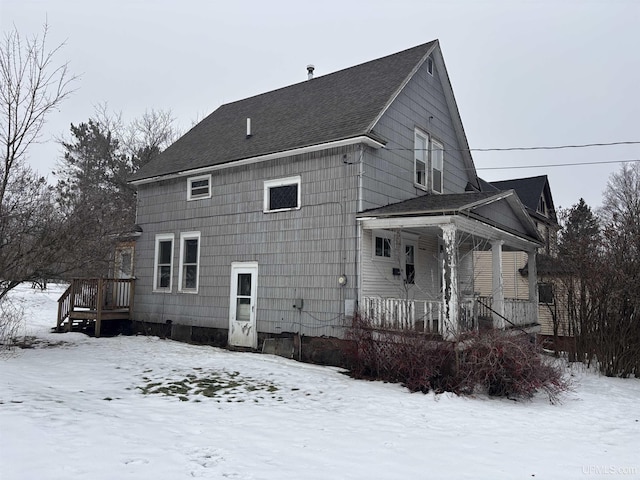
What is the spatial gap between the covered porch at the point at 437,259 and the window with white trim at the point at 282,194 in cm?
214

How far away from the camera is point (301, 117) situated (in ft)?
43.7

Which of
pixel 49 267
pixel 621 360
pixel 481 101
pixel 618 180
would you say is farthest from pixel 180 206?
pixel 481 101

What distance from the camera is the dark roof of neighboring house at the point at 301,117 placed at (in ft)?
38.1

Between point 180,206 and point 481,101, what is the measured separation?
42.0 metres

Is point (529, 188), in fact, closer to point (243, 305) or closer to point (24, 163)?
point (243, 305)

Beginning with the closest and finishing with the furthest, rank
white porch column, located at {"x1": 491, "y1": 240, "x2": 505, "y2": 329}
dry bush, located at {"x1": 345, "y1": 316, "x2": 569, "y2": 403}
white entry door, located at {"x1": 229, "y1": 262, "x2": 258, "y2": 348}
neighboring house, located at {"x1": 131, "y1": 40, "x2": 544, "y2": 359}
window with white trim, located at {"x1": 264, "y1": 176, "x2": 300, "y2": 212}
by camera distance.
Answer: dry bush, located at {"x1": 345, "y1": 316, "x2": 569, "y2": 403} → neighboring house, located at {"x1": 131, "y1": 40, "x2": 544, "y2": 359} → white porch column, located at {"x1": 491, "y1": 240, "x2": 505, "y2": 329} → window with white trim, located at {"x1": 264, "y1": 176, "x2": 300, "y2": 212} → white entry door, located at {"x1": 229, "y1": 262, "x2": 258, "y2": 348}

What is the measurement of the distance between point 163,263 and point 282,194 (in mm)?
5365

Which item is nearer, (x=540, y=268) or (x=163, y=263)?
(x=163, y=263)

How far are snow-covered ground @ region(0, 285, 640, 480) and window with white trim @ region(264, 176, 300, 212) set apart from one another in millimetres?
4103

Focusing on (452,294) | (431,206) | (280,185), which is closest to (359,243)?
(431,206)

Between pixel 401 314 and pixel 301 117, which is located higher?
pixel 301 117

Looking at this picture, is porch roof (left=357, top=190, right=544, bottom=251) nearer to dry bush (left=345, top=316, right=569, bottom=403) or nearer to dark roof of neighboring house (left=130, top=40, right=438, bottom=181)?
dark roof of neighboring house (left=130, top=40, right=438, bottom=181)

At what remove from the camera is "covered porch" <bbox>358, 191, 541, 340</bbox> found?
9.41m

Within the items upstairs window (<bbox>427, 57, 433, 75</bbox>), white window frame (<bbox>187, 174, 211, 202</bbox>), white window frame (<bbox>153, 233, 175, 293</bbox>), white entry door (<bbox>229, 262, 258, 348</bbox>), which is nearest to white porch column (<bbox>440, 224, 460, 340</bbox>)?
white entry door (<bbox>229, 262, 258, 348</bbox>)
